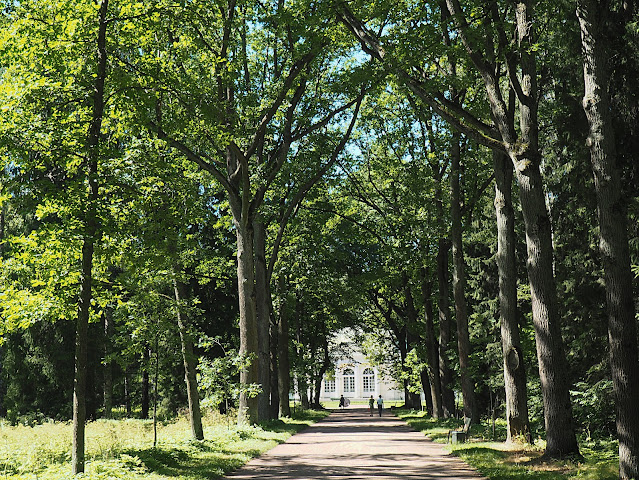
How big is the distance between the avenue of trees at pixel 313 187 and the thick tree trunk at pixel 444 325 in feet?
0.38

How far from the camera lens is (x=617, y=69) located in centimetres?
1435

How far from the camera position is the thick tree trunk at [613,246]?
29.0 ft

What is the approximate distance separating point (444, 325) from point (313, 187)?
7659 millimetres

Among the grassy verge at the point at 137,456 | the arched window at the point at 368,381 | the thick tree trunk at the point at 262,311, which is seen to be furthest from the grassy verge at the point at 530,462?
the arched window at the point at 368,381

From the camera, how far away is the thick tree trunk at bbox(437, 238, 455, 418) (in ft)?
86.9

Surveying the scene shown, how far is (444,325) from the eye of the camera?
27.0 meters

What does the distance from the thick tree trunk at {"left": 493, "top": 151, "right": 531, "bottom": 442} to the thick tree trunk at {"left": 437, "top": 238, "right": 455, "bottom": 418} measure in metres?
9.52

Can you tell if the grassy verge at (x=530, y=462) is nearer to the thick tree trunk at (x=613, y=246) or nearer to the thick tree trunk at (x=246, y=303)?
the thick tree trunk at (x=613, y=246)

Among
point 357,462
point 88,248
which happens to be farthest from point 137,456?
point 357,462

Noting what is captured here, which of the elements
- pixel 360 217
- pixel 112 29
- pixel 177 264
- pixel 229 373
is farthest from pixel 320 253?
pixel 112 29

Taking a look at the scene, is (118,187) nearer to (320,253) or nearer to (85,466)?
(85,466)

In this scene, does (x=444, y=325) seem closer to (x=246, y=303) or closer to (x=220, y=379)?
(x=246, y=303)

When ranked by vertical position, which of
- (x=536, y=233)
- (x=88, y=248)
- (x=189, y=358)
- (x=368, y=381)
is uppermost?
(x=536, y=233)

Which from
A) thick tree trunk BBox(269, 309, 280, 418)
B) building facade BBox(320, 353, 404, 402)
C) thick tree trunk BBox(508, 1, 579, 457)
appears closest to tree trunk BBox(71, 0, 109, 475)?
thick tree trunk BBox(508, 1, 579, 457)
